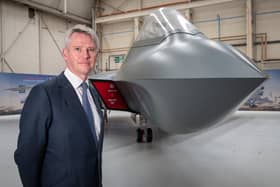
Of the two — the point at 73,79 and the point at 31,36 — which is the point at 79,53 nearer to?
the point at 73,79

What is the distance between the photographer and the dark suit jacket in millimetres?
1044

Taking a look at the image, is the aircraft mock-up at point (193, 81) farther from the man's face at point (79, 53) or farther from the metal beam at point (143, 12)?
the metal beam at point (143, 12)

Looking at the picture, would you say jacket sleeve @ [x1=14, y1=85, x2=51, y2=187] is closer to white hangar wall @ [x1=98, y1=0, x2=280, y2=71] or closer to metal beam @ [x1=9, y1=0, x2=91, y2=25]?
white hangar wall @ [x1=98, y1=0, x2=280, y2=71]

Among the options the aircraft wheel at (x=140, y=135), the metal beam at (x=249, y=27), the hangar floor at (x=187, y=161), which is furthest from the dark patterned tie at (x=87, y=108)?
the metal beam at (x=249, y=27)

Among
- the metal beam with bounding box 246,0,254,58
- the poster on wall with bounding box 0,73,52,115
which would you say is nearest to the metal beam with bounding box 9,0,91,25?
the poster on wall with bounding box 0,73,52,115

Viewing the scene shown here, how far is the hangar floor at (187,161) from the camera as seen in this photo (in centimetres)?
244

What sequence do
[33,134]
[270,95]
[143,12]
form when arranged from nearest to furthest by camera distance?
1. [33,134]
2. [270,95]
3. [143,12]

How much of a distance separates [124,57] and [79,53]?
11103 mm

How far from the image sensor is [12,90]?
9.42 metres

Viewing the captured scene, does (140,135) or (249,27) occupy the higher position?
(249,27)

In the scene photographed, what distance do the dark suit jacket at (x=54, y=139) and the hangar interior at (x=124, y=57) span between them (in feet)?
4.45

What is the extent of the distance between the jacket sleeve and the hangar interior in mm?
1410

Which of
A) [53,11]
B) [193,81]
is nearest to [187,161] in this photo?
[193,81]

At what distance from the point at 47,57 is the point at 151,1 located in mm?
6482
